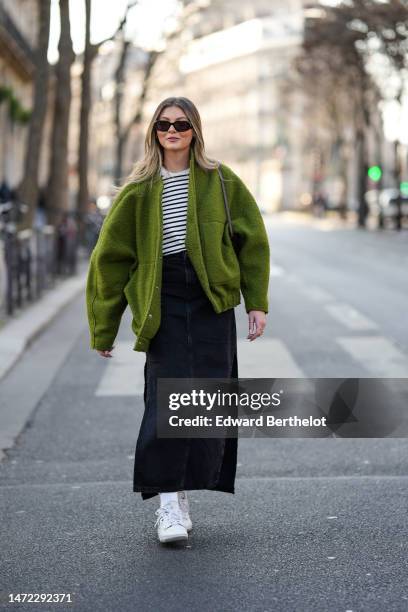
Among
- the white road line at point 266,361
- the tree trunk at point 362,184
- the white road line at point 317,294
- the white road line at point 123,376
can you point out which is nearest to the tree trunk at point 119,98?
the tree trunk at point 362,184

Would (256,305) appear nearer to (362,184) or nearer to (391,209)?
(362,184)

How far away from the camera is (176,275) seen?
17.1 ft

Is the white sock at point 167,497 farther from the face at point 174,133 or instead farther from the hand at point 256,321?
the face at point 174,133

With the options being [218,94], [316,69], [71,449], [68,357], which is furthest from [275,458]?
[218,94]

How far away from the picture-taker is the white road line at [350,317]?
14.7 metres

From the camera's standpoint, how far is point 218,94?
15012 cm

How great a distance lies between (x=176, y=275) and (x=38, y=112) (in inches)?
649

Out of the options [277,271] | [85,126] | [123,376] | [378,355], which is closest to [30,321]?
[123,376]

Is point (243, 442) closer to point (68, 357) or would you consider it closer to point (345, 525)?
point (345, 525)

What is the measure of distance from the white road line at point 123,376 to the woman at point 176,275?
409 centimetres

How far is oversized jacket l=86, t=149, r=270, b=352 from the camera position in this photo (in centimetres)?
519

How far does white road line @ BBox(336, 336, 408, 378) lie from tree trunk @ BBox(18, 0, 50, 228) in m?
8.79

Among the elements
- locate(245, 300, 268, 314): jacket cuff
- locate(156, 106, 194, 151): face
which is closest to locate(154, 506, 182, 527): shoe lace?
locate(245, 300, 268, 314): jacket cuff

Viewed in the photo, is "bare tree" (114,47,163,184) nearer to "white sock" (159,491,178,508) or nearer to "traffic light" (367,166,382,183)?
"traffic light" (367,166,382,183)
